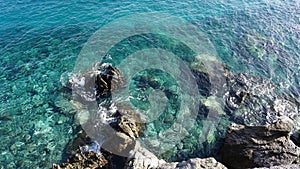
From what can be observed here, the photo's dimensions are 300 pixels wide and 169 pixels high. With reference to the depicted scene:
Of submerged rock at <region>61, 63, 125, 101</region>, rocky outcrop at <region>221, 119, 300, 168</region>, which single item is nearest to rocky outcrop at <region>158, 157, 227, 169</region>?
rocky outcrop at <region>221, 119, 300, 168</region>

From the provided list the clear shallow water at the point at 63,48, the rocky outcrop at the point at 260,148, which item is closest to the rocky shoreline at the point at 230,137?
the rocky outcrop at the point at 260,148

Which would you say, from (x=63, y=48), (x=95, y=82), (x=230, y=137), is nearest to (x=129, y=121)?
(x=95, y=82)

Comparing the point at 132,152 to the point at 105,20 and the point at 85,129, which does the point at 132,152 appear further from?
the point at 105,20

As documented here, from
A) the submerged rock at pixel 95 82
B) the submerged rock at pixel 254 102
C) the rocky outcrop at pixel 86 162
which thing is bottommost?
the rocky outcrop at pixel 86 162

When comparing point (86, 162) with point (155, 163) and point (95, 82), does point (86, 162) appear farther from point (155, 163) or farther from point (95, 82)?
point (95, 82)

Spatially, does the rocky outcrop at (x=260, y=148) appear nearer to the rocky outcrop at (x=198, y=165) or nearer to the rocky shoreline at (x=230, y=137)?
the rocky shoreline at (x=230, y=137)

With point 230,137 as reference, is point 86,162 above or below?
below

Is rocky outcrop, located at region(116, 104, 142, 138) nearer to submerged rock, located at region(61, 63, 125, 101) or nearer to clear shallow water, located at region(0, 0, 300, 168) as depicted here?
submerged rock, located at region(61, 63, 125, 101)

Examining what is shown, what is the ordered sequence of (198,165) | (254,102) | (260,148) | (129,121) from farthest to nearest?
(254,102), (129,121), (260,148), (198,165)
